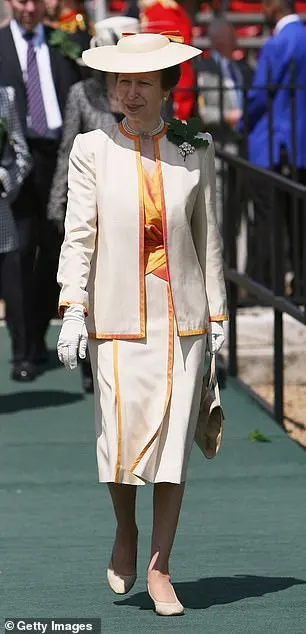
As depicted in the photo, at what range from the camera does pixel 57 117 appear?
998cm

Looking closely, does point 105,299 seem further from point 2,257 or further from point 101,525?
point 2,257

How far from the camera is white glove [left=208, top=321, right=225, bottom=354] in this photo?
17.9 ft

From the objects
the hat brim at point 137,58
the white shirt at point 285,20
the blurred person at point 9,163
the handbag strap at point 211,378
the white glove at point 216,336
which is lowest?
the white shirt at point 285,20

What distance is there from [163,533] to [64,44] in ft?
17.0

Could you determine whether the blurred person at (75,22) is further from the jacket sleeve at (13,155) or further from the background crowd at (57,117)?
the jacket sleeve at (13,155)

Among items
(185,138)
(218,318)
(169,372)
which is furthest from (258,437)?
(185,138)

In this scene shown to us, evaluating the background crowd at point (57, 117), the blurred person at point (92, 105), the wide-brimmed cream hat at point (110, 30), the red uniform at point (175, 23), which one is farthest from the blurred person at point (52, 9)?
the wide-brimmed cream hat at point (110, 30)

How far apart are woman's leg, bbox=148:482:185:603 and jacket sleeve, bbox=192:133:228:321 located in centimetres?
53

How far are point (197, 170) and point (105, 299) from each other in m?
0.47

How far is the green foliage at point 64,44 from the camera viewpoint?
10.0 m

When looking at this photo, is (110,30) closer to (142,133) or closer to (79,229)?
(142,133)

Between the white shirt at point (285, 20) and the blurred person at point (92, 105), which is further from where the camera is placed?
the white shirt at point (285, 20)

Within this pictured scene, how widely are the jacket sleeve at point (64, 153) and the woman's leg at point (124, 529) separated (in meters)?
3.72

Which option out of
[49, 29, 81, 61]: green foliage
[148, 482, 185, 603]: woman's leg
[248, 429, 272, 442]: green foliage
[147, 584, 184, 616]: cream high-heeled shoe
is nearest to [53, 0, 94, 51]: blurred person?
[49, 29, 81, 61]: green foliage
